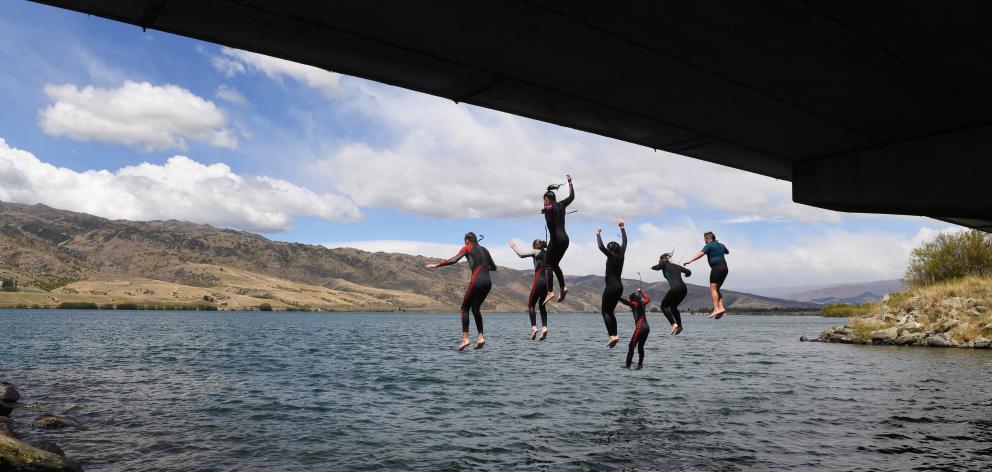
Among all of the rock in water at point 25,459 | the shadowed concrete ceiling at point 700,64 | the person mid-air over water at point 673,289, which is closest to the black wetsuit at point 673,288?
the person mid-air over water at point 673,289

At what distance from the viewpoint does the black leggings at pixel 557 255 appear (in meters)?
10.7

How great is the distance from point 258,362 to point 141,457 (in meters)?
49.7

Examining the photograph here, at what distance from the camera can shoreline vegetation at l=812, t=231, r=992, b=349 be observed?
75000 mm

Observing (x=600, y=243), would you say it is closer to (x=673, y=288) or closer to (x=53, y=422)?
(x=673, y=288)

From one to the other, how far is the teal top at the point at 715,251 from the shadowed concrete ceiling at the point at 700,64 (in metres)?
2.88

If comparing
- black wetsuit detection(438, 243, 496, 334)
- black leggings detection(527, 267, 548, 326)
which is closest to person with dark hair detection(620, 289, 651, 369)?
black leggings detection(527, 267, 548, 326)

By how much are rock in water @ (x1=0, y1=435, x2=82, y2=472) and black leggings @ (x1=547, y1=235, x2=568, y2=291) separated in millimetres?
19514

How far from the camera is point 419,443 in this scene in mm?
28109

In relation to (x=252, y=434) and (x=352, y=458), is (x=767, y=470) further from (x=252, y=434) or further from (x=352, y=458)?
(x=252, y=434)

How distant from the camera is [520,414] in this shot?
35500 millimetres

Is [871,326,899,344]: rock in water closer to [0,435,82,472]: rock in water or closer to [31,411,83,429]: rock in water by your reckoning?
[31,411,83,429]: rock in water

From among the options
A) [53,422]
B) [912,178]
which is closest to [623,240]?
[912,178]

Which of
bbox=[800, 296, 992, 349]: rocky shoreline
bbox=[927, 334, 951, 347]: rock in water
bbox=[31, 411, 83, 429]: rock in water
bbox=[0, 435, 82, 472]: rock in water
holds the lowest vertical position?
bbox=[31, 411, 83, 429]: rock in water

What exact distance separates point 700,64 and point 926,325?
293 ft
